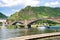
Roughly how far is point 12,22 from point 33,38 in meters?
95.1

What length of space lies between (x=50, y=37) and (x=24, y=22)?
270 ft

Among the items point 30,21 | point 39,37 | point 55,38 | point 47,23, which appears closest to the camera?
point 39,37

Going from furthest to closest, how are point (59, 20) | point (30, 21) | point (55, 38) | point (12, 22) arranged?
point (12, 22)
point (30, 21)
point (59, 20)
point (55, 38)

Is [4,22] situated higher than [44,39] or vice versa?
[4,22]

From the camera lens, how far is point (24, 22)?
123938mm

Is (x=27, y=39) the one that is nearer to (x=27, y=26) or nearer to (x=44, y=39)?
(x=44, y=39)

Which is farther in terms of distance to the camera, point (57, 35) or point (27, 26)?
point (27, 26)

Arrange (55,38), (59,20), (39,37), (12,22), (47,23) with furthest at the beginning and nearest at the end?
(47,23)
(12,22)
(59,20)
(55,38)
(39,37)

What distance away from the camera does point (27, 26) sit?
408 feet

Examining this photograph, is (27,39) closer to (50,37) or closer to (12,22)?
(50,37)

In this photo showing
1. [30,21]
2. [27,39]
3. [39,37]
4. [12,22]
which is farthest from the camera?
[12,22]

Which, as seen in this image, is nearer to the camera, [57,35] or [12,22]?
[57,35]

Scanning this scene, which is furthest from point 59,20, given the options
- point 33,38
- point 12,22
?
point 33,38

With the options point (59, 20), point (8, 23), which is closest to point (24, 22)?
point (8, 23)
